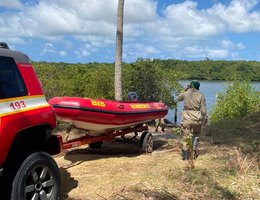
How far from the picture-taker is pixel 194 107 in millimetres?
8469

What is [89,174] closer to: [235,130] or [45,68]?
[235,130]

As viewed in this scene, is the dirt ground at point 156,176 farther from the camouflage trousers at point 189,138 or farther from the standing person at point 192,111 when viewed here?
the standing person at point 192,111

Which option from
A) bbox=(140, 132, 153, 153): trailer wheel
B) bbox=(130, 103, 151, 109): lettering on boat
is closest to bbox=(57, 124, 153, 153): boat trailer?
bbox=(140, 132, 153, 153): trailer wheel

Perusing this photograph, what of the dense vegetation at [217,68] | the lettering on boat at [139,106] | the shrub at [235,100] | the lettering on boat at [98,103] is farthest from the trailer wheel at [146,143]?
the dense vegetation at [217,68]

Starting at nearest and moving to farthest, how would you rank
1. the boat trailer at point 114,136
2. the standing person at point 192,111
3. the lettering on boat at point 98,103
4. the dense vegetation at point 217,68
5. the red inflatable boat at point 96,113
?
the red inflatable boat at point 96,113 → the lettering on boat at point 98,103 → the boat trailer at point 114,136 → the standing person at point 192,111 → the dense vegetation at point 217,68

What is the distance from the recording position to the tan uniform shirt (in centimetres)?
845

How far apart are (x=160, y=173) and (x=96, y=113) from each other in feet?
5.09

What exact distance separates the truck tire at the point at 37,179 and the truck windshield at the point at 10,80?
79 cm

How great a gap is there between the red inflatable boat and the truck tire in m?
2.08

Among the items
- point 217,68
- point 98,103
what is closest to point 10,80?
point 98,103

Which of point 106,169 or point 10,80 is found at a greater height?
point 10,80

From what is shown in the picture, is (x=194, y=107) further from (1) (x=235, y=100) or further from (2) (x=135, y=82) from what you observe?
(1) (x=235, y=100)

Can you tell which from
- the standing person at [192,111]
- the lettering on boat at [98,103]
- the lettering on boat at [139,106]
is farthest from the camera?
the lettering on boat at [139,106]

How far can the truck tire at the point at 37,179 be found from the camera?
5004mm
